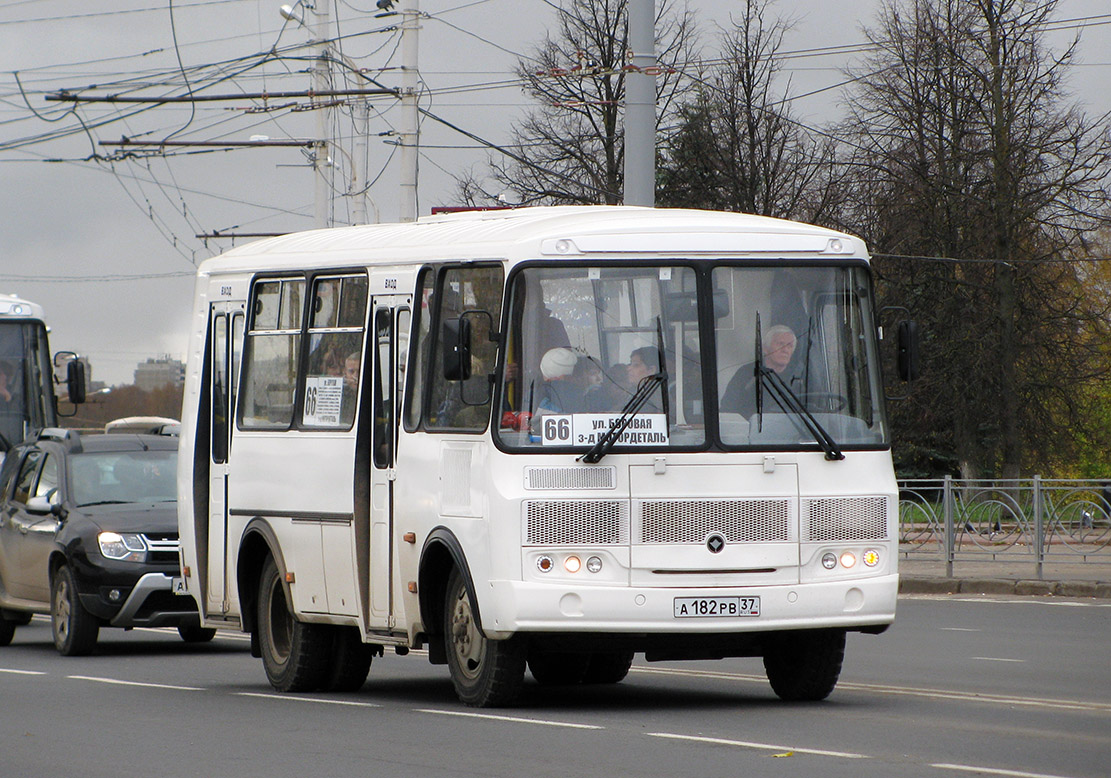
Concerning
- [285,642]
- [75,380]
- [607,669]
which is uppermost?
[75,380]

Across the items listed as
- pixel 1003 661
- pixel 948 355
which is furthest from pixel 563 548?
pixel 948 355

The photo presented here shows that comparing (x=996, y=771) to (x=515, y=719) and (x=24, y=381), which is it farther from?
(x=24, y=381)

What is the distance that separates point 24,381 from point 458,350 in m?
17.2

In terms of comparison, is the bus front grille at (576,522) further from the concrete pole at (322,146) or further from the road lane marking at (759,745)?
the concrete pole at (322,146)

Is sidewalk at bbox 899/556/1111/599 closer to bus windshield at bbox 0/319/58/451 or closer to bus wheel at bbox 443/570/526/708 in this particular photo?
bus windshield at bbox 0/319/58/451

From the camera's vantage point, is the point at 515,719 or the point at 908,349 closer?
the point at 515,719

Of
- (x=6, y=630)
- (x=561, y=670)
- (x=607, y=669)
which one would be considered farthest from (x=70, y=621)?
(x=607, y=669)

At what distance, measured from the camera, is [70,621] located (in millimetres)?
16750

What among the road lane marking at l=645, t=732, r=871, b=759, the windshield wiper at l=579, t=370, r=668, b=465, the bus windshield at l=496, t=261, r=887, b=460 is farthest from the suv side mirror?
the road lane marking at l=645, t=732, r=871, b=759

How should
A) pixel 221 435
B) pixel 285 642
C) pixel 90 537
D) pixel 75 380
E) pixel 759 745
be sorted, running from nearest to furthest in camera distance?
pixel 759 745, pixel 285 642, pixel 221 435, pixel 90 537, pixel 75 380

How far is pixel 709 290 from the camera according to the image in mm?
10906

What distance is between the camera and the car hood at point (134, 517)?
55.4 feet

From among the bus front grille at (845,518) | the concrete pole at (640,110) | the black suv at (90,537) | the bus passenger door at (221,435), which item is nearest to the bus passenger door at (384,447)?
the bus passenger door at (221,435)

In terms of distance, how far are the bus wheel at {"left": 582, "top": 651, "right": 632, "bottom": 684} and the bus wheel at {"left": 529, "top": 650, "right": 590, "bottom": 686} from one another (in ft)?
0.18
